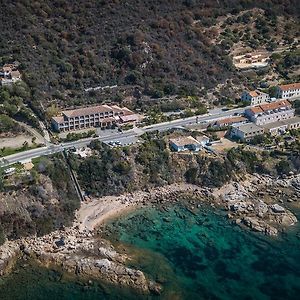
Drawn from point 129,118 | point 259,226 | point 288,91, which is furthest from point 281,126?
point 259,226

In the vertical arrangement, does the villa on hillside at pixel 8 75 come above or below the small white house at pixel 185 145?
above

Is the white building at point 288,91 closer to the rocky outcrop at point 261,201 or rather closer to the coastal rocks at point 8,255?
the rocky outcrop at point 261,201

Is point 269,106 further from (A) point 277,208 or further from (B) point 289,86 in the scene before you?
(A) point 277,208

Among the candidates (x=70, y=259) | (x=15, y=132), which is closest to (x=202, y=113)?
(x=15, y=132)

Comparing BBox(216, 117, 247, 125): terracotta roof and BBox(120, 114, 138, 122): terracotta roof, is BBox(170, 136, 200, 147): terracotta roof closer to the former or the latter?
BBox(216, 117, 247, 125): terracotta roof

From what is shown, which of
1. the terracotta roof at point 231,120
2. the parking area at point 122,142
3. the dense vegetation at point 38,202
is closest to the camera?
the dense vegetation at point 38,202

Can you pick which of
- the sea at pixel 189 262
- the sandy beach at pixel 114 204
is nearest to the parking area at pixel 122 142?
the sandy beach at pixel 114 204
